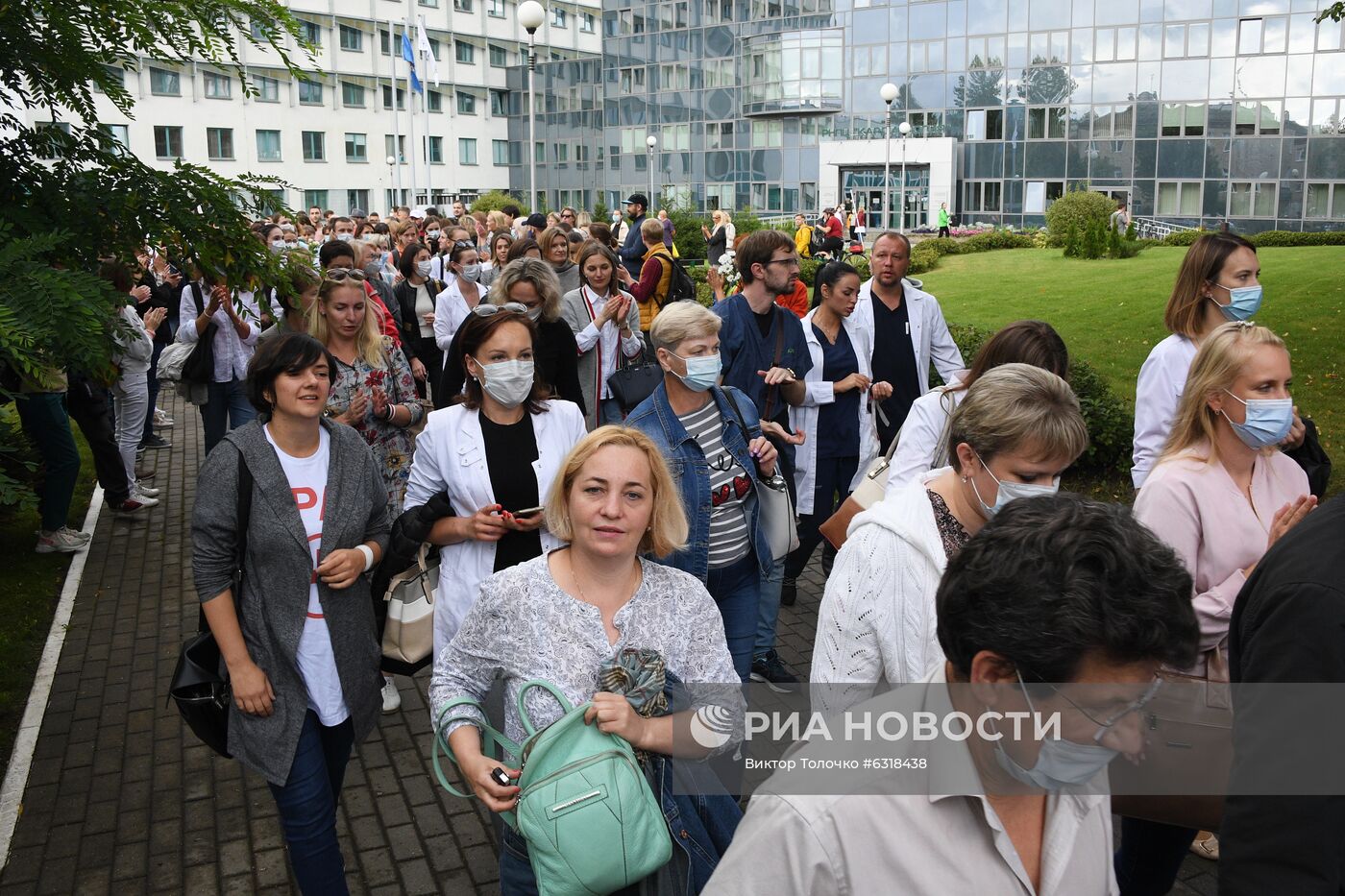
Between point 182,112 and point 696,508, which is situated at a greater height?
point 182,112

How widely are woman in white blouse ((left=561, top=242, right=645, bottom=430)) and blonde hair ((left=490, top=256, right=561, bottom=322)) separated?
1265mm

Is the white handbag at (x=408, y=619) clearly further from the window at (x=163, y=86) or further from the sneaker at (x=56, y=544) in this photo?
the window at (x=163, y=86)

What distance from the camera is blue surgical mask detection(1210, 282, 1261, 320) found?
5.49 meters

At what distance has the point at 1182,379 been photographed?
17.3 ft

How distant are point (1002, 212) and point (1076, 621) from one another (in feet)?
179

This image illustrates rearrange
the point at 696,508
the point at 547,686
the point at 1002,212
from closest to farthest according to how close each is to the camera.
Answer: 1. the point at 547,686
2. the point at 696,508
3. the point at 1002,212

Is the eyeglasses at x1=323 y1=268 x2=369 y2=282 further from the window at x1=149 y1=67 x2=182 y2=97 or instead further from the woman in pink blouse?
the window at x1=149 y1=67 x2=182 y2=97

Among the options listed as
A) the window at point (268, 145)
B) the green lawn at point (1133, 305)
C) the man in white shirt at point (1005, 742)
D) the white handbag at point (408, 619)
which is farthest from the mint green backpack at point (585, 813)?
the window at point (268, 145)

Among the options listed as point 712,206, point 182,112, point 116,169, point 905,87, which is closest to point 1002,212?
point 905,87

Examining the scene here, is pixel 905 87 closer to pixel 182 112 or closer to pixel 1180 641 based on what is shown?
pixel 182 112

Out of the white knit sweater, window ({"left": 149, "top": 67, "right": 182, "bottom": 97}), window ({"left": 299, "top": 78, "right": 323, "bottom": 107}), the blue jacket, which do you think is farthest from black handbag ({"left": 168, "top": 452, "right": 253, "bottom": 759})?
window ({"left": 299, "top": 78, "right": 323, "bottom": 107})

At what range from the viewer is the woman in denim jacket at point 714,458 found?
195 inches

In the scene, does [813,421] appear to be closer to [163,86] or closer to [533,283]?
[533,283]

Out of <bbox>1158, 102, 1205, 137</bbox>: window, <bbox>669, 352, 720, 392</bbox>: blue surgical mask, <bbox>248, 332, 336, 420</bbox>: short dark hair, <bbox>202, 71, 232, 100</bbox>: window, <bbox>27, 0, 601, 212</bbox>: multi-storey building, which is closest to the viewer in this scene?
<bbox>248, 332, 336, 420</bbox>: short dark hair
